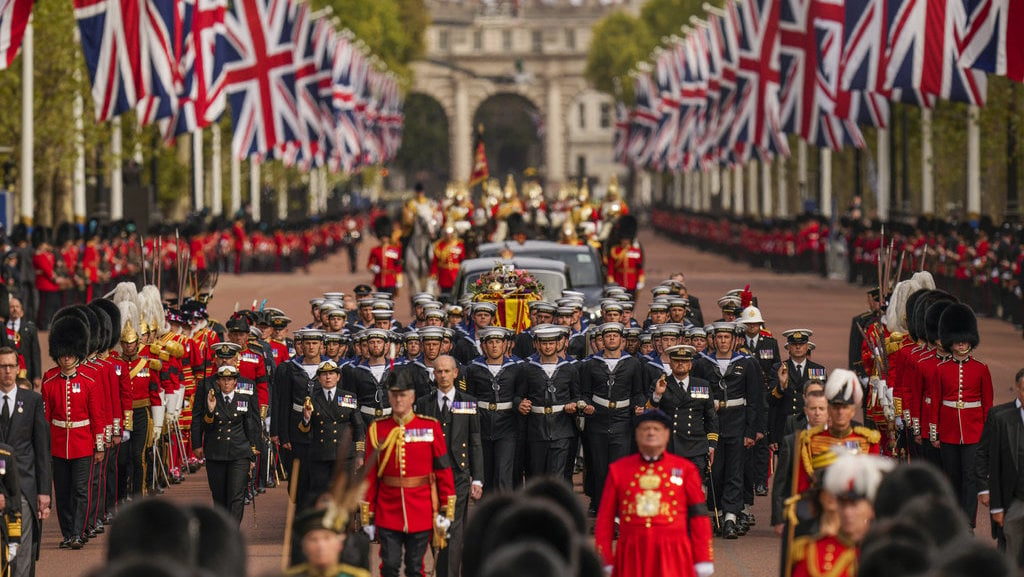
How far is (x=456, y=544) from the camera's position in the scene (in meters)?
13.9

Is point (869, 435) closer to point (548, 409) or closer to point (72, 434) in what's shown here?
point (548, 409)

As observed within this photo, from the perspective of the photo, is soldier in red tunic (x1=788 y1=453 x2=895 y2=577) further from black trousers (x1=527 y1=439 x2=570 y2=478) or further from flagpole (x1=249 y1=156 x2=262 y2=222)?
flagpole (x1=249 y1=156 x2=262 y2=222)

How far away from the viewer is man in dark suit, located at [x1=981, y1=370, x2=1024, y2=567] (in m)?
13.2

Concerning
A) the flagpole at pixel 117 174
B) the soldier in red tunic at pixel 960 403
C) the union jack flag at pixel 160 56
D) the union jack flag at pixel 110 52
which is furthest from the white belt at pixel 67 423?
the flagpole at pixel 117 174

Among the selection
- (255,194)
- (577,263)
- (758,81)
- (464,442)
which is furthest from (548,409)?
(255,194)

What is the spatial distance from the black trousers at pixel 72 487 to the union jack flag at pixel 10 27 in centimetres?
1321

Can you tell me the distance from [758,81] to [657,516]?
36503 mm

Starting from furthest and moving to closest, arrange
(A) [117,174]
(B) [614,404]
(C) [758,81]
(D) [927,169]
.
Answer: (D) [927,169] → (A) [117,174] → (C) [758,81] → (B) [614,404]

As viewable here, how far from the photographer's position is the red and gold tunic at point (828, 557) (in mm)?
9961

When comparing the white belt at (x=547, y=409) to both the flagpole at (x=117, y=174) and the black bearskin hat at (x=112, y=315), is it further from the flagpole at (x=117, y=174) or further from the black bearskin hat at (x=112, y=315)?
the flagpole at (x=117, y=174)

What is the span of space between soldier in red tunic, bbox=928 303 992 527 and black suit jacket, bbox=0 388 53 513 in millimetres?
6109

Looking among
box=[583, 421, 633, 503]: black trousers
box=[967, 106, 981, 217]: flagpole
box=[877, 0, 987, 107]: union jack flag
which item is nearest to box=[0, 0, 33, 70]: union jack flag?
box=[877, 0, 987, 107]: union jack flag

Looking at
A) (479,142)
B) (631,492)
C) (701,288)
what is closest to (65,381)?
(631,492)

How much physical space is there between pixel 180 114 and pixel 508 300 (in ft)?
54.9
